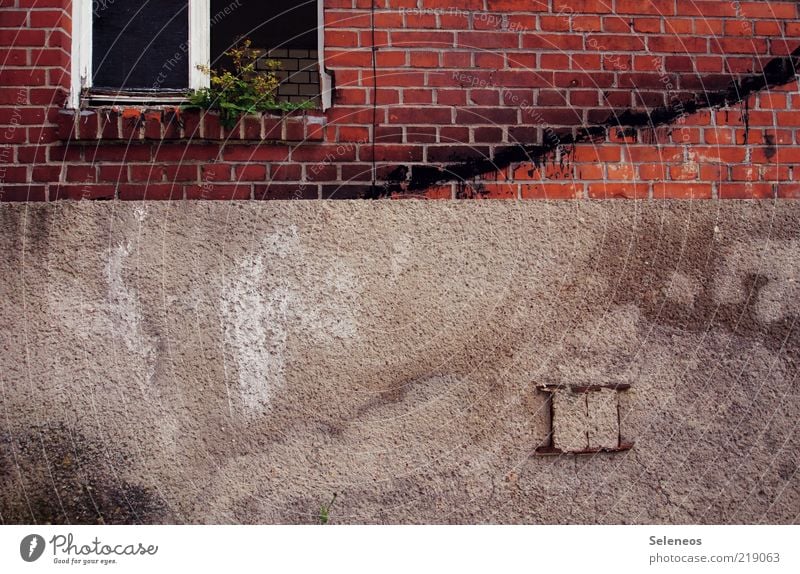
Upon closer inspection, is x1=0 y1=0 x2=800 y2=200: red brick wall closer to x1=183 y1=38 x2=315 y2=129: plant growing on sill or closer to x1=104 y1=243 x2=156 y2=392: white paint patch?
x1=183 y1=38 x2=315 y2=129: plant growing on sill

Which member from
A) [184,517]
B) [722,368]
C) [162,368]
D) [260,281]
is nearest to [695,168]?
[722,368]

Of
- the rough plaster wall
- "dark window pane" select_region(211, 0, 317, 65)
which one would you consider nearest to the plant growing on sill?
"dark window pane" select_region(211, 0, 317, 65)

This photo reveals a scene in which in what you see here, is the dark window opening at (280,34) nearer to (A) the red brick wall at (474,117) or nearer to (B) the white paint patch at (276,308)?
(A) the red brick wall at (474,117)

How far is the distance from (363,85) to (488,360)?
1.29 metres

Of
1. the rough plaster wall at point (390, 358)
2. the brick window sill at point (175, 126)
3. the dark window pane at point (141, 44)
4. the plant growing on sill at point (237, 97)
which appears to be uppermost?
the dark window pane at point (141, 44)

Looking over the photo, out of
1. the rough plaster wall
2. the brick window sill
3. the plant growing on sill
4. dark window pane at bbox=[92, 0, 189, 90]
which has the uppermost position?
dark window pane at bbox=[92, 0, 189, 90]

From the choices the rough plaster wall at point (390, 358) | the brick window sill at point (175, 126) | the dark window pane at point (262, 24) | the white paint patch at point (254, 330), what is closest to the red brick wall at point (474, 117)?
the brick window sill at point (175, 126)

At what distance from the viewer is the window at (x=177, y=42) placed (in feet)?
9.18

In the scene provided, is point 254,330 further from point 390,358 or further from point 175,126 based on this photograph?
point 175,126

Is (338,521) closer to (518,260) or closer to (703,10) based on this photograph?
(518,260)

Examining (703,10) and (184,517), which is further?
(703,10)

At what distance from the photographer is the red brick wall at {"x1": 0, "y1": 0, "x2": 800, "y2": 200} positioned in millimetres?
2625

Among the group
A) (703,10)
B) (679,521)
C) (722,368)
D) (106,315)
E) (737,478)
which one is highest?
(703,10)

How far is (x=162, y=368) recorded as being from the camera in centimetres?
260
